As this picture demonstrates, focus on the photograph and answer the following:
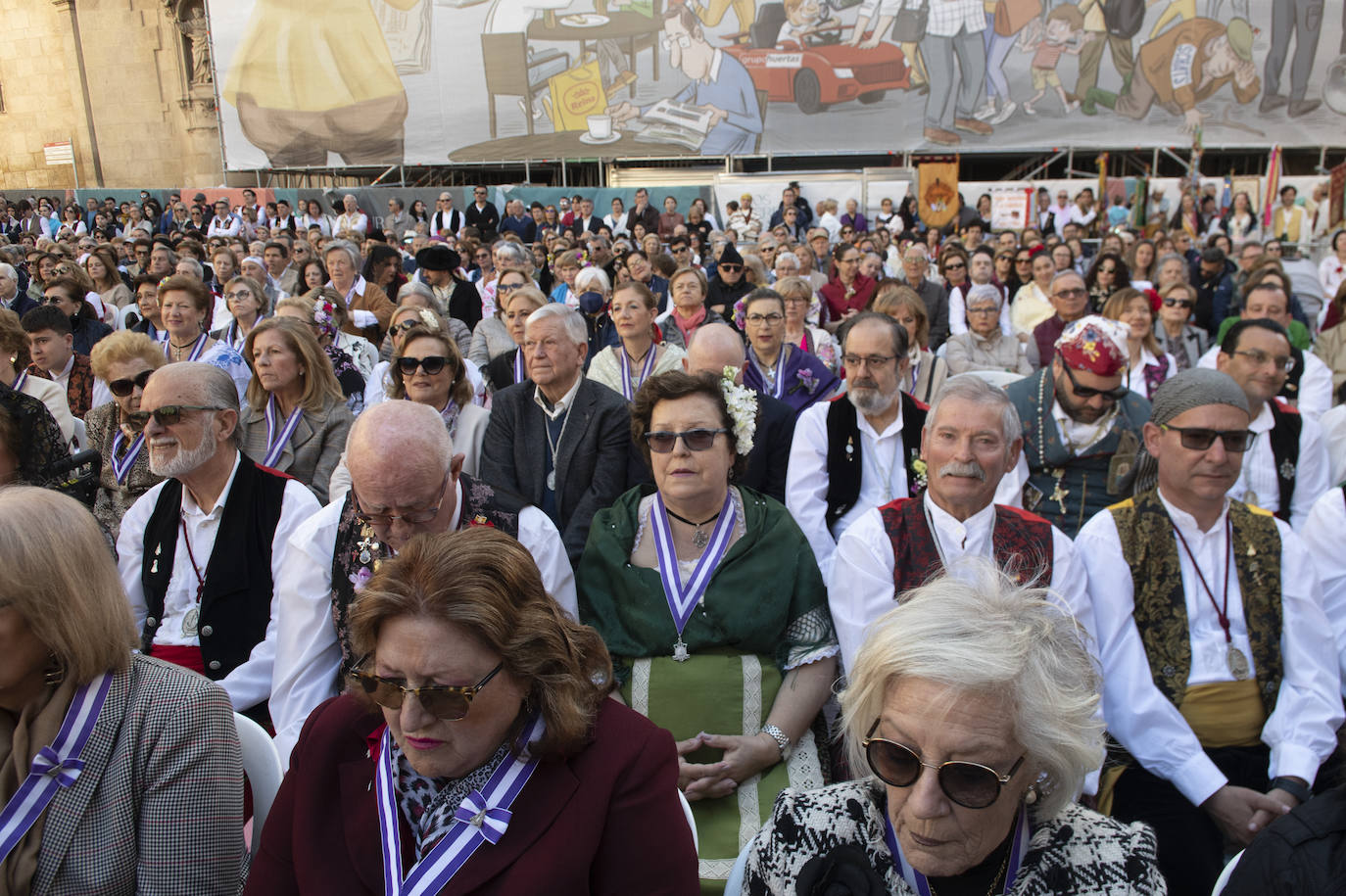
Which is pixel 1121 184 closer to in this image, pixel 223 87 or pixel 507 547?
pixel 507 547

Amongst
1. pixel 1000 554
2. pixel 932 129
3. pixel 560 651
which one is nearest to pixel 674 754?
pixel 560 651

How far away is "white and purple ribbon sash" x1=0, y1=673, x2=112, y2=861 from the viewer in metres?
1.75

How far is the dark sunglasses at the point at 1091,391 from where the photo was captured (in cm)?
355

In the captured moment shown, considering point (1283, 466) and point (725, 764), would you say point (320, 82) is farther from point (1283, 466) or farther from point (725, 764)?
point (725, 764)

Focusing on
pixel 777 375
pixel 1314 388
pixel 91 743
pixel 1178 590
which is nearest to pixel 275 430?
pixel 91 743

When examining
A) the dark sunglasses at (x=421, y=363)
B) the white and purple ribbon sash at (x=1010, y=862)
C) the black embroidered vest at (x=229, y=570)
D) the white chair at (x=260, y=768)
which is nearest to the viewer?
the white and purple ribbon sash at (x=1010, y=862)

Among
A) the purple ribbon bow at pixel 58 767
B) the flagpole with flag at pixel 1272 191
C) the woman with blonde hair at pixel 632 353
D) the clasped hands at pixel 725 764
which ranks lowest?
the clasped hands at pixel 725 764

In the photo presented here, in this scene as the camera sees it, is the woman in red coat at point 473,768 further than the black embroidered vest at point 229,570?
No

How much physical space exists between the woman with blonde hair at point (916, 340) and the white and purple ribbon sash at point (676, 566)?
255cm

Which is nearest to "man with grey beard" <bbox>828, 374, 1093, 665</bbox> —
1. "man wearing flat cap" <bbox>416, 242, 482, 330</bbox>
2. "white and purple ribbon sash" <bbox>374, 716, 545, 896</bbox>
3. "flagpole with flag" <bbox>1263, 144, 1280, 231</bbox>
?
"white and purple ribbon sash" <bbox>374, 716, 545, 896</bbox>

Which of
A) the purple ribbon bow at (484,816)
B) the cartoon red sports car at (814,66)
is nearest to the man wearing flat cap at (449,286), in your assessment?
the purple ribbon bow at (484,816)

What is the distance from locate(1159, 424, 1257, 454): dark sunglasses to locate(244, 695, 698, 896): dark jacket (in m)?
1.83

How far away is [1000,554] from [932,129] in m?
22.8

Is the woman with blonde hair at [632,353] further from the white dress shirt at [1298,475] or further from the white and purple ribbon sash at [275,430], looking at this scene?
the white dress shirt at [1298,475]
